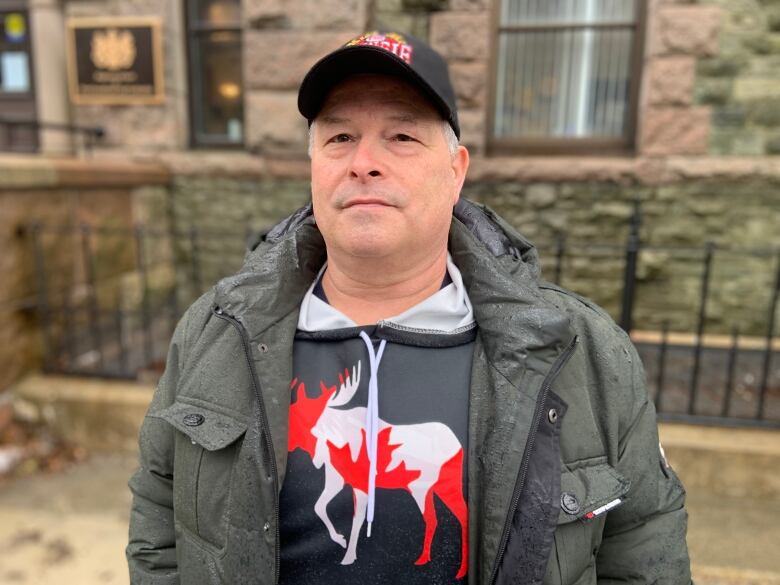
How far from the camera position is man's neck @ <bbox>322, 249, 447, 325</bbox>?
1411mm

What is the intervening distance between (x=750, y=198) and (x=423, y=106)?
15.4 ft

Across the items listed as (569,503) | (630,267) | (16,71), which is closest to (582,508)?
(569,503)

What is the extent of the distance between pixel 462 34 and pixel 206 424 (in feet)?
15.0

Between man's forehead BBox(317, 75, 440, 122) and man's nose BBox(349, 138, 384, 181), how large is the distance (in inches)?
3.4

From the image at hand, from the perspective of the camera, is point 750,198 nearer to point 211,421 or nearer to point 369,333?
point 369,333

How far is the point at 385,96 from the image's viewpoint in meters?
1.31

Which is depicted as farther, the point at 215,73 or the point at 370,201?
the point at 215,73

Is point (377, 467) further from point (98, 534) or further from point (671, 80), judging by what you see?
point (671, 80)

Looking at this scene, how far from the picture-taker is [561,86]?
5293 mm

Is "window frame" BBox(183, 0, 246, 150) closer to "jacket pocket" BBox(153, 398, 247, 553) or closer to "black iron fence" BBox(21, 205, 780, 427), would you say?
"black iron fence" BBox(21, 205, 780, 427)

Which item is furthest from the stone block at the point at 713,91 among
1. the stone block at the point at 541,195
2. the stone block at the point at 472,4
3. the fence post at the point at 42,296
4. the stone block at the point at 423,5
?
the fence post at the point at 42,296

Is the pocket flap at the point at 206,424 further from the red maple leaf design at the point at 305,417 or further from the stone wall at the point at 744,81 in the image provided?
the stone wall at the point at 744,81

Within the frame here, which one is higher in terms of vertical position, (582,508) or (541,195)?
(541,195)

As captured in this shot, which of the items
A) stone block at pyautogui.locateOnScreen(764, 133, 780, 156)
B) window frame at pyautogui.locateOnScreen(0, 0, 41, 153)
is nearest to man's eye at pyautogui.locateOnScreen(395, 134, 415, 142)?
stone block at pyautogui.locateOnScreen(764, 133, 780, 156)
